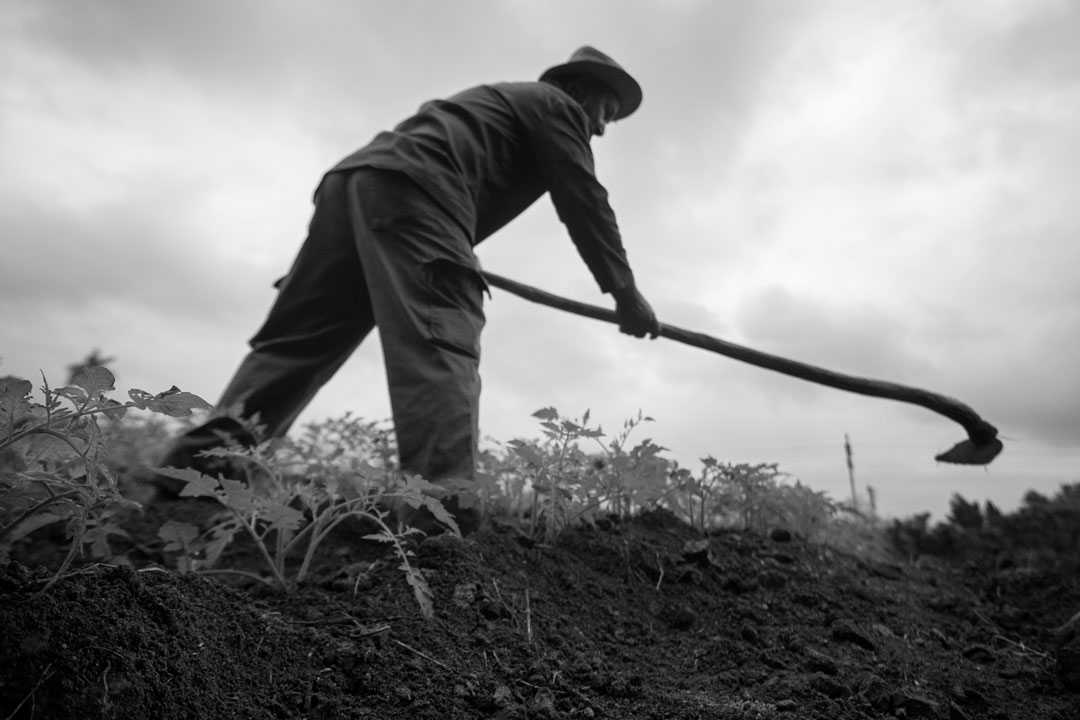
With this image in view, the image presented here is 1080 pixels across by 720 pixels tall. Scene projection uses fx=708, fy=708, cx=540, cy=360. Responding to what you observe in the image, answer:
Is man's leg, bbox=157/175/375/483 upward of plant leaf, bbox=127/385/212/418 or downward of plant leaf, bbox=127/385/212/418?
upward

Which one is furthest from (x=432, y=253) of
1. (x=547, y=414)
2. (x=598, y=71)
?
(x=598, y=71)

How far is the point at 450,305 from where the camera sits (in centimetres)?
289

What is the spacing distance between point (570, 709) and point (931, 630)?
176 centimetres

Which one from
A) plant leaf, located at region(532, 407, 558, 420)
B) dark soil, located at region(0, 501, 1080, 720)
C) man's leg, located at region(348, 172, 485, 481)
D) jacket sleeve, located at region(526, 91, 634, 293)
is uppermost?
jacket sleeve, located at region(526, 91, 634, 293)

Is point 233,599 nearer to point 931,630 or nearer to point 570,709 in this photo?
point 570,709

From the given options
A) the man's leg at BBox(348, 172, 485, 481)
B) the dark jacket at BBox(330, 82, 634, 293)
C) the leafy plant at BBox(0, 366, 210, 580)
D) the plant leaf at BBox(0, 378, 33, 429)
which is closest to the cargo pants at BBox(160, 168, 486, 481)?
the man's leg at BBox(348, 172, 485, 481)

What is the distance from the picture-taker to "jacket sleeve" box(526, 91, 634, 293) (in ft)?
10.8

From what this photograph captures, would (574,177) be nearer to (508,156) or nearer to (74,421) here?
(508,156)

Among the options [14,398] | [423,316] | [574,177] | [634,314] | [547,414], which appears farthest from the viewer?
[634,314]

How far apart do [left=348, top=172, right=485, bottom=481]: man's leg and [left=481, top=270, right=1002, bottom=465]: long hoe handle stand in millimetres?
1235

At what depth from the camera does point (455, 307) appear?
114 inches

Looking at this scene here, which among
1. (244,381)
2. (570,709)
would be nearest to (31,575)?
(570,709)

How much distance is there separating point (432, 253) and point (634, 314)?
1.24 m

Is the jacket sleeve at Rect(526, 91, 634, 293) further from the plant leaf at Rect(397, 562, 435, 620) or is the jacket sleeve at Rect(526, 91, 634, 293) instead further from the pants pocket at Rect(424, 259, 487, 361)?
the plant leaf at Rect(397, 562, 435, 620)
